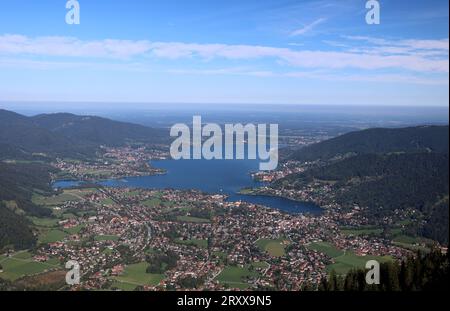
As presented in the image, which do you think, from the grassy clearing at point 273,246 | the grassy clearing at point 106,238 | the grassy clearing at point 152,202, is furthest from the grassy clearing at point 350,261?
the grassy clearing at point 152,202

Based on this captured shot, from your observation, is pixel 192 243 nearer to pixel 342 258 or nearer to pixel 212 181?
pixel 342 258

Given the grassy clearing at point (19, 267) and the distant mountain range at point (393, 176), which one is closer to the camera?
the grassy clearing at point (19, 267)

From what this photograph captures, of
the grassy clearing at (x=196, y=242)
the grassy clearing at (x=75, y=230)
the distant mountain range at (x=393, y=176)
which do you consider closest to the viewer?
the grassy clearing at (x=196, y=242)

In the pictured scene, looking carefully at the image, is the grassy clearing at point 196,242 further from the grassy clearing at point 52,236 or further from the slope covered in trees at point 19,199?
the slope covered in trees at point 19,199

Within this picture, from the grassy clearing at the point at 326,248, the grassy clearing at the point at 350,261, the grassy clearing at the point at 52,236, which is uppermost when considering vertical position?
the grassy clearing at the point at 52,236

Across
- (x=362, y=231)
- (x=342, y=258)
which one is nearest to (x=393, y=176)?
(x=362, y=231)

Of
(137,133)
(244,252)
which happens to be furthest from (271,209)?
(137,133)
